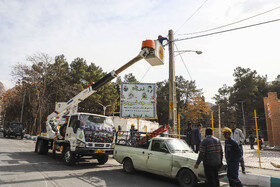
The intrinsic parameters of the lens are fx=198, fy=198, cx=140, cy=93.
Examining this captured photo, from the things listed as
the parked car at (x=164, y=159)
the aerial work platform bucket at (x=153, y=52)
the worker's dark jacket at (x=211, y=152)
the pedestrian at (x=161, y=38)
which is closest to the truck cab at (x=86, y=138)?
the parked car at (x=164, y=159)

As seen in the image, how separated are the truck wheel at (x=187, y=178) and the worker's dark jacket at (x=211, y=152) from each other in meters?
1.05

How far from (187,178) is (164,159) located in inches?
39.4

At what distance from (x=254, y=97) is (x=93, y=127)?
2055 inches

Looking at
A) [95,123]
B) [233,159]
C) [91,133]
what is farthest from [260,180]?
[95,123]

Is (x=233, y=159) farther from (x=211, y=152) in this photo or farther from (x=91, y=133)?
(x=91, y=133)

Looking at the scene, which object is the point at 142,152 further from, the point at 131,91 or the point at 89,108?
the point at 89,108

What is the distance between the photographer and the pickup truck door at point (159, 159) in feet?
22.1

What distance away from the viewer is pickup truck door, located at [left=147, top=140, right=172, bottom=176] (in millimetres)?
6746

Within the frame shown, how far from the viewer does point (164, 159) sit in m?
6.86

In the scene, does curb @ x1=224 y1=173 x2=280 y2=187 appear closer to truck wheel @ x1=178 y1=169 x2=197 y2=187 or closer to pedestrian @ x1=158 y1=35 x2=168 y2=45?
truck wheel @ x1=178 y1=169 x2=197 y2=187

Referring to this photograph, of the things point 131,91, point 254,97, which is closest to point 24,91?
point 131,91

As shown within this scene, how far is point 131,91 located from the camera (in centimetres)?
1347

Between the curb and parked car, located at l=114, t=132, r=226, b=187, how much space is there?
133 centimetres

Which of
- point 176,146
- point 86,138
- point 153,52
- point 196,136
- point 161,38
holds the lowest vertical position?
point 176,146
